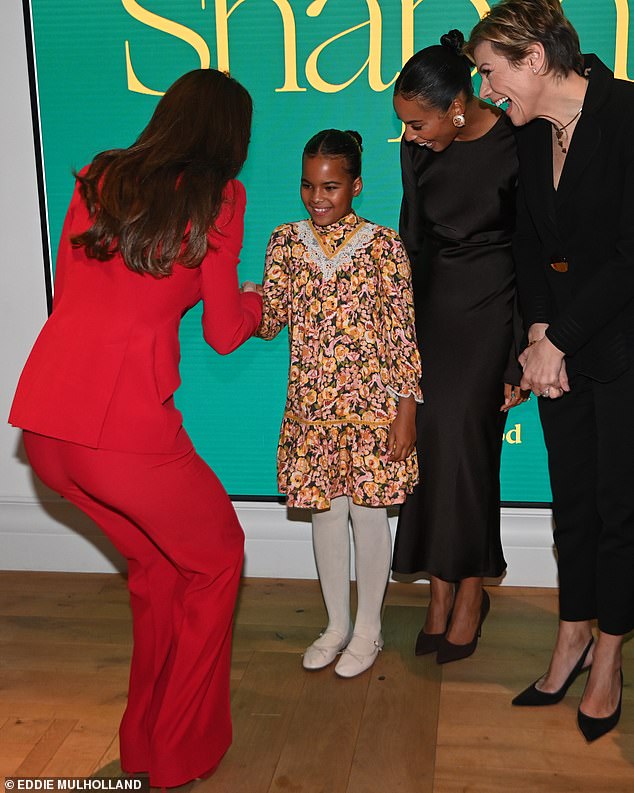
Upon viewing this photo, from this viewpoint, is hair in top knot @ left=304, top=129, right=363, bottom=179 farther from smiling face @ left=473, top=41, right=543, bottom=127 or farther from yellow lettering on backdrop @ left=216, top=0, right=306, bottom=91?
yellow lettering on backdrop @ left=216, top=0, right=306, bottom=91

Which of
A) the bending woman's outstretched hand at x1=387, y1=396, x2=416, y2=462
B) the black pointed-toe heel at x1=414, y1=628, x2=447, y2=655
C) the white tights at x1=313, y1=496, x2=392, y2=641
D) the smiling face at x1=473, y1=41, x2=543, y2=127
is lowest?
the black pointed-toe heel at x1=414, y1=628, x2=447, y2=655

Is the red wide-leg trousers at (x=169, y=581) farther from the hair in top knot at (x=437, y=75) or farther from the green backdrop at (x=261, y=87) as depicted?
the green backdrop at (x=261, y=87)

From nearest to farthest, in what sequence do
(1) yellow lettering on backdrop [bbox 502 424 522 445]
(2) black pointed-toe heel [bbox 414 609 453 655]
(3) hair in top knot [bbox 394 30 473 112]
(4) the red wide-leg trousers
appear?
(4) the red wide-leg trousers < (3) hair in top knot [bbox 394 30 473 112] < (2) black pointed-toe heel [bbox 414 609 453 655] < (1) yellow lettering on backdrop [bbox 502 424 522 445]

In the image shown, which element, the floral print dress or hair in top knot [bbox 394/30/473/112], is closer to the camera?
hair in top knot [bbox 394/30/473/112]

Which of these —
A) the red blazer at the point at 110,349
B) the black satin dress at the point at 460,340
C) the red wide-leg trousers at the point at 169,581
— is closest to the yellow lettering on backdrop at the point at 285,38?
the black satin dress at the point at 460,340

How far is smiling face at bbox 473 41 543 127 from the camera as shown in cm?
216

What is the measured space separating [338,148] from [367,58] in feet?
2.44

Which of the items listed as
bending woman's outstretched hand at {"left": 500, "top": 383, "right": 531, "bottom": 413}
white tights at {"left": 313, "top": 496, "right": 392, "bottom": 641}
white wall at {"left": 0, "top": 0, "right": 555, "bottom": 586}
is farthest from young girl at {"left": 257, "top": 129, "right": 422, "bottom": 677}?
white wall at {"left": 0, "top": 0, "right": 555, "bottom": 586}

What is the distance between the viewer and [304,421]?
2.62m

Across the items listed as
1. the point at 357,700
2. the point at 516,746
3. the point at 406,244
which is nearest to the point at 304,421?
the point at 406,244

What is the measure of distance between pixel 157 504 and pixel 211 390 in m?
1.34

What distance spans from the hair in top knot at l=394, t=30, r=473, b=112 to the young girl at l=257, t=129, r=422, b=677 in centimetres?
19

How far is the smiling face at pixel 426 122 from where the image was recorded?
96.3 inches

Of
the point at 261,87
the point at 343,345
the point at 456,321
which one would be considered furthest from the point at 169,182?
the point at 261,87
